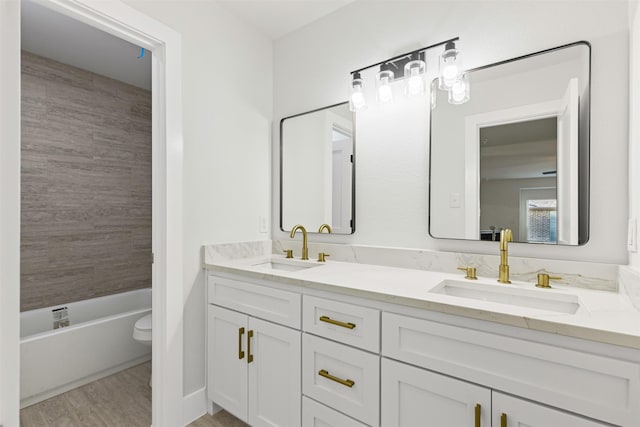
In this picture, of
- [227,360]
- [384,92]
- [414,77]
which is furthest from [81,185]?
[414,77]

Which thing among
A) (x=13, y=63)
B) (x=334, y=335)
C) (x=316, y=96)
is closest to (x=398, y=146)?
(x=316, y=96)

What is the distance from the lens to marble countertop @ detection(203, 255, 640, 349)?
837mm

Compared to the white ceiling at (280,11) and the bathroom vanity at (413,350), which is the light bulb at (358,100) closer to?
the white ceiling at (280,11)

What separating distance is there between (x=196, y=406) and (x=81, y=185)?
6.70 feet

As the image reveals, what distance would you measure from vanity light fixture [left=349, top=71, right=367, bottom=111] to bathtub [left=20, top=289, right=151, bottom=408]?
2.23 meters

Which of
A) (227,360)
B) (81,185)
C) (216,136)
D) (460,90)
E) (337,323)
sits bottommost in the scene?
(227,360)

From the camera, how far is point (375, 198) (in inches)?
73.4

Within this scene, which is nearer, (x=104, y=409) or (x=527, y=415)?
(x=527, y=415)

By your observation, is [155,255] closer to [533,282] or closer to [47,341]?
[47,341]

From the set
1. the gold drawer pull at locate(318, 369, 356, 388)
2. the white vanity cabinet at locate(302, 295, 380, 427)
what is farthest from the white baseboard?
the gold drawer pull at locate(318, 369, 356, 388)

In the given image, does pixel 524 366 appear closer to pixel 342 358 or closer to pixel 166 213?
pixel 342 358

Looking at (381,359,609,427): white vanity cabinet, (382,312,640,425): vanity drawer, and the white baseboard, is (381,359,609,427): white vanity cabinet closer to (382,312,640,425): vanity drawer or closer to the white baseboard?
(382,312,640,425): vanity drawer

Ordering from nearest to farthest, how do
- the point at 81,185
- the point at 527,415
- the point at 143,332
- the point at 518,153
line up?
the point at 527,415, the point at 518,153, the point at 143,332, the point at 81,185

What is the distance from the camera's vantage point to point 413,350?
3.61 feet
